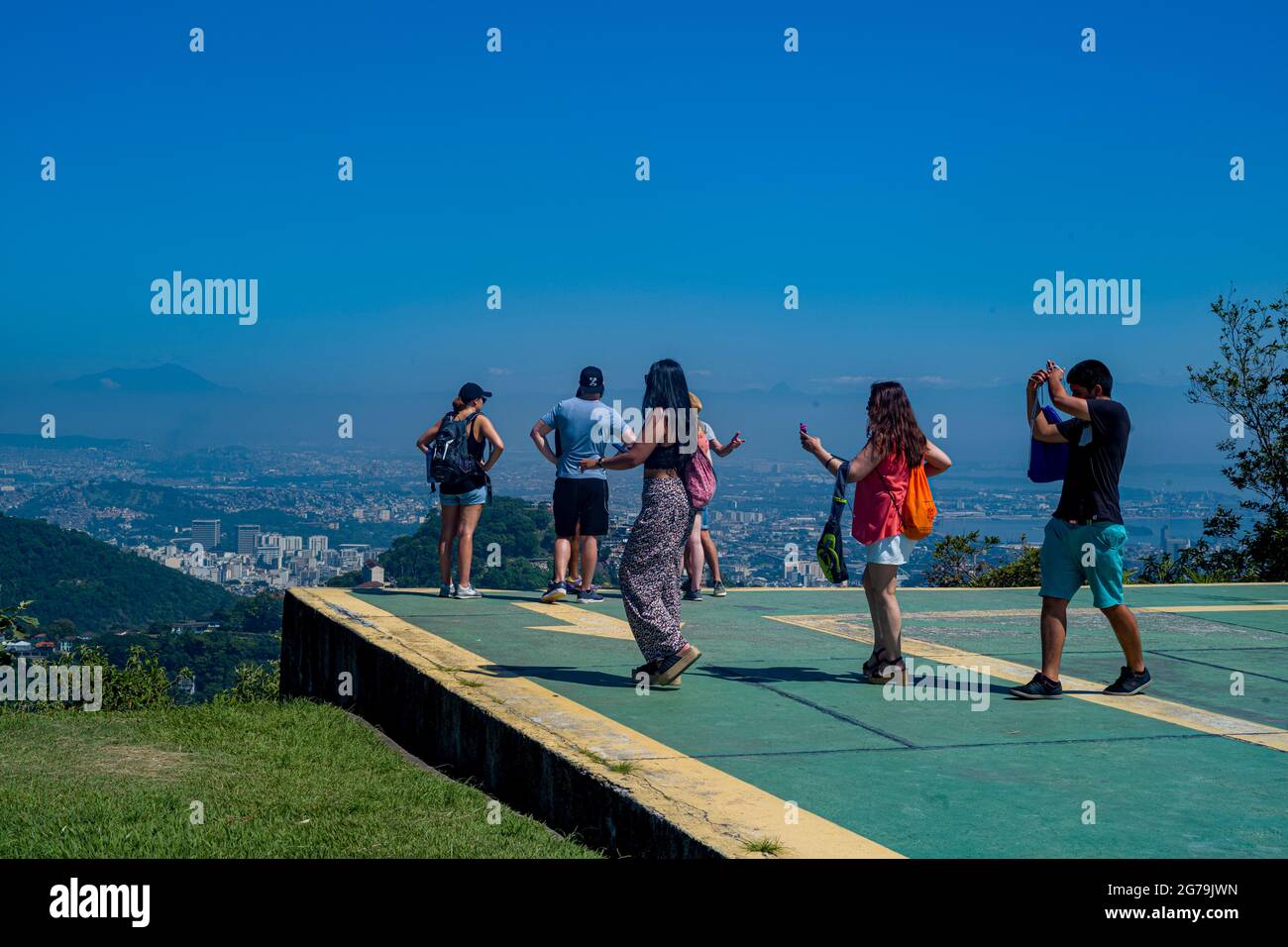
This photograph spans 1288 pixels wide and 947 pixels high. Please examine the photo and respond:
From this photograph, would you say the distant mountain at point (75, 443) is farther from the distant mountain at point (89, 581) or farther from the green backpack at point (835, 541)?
the green backpack at point (835, 541)

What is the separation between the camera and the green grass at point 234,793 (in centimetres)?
569

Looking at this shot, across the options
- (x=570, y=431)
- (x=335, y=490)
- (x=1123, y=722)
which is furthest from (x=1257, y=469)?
(x=335, y=490)

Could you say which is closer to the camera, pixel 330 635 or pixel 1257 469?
pixel 330 635

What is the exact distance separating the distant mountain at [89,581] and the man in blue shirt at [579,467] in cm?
4535

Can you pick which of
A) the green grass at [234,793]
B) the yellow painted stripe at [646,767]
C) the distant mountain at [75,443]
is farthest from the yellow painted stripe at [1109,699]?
the distant mountain at [75,443]

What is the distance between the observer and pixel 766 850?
452 centimetres

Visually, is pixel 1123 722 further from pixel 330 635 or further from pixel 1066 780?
pixel 330 635

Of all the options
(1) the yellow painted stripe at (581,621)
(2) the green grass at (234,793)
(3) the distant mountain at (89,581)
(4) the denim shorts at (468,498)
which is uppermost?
(4) the denim shorts at (468,498)

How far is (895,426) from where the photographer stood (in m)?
7.95

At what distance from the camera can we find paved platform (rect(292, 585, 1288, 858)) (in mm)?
4969
